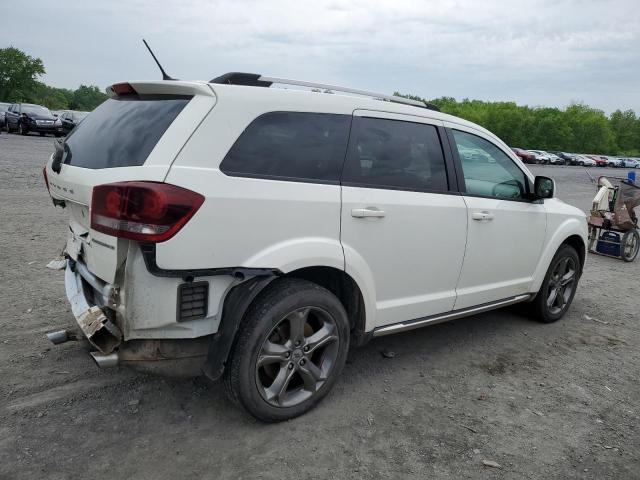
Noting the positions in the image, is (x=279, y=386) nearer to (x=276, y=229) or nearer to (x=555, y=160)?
(x=276, y=229)

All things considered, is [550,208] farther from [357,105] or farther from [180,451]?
[180,451]

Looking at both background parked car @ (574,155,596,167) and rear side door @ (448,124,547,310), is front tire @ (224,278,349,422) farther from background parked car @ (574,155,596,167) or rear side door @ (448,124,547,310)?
background parked car @ (574,155,596,167)

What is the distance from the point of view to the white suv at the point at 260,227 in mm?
2566

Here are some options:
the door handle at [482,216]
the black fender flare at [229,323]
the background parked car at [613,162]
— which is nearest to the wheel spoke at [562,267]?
the door handle at [482,216]

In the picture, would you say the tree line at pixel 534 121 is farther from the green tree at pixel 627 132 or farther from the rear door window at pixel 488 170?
the rear door window at pixel 488 170

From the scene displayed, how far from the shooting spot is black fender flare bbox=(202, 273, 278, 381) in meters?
2.71

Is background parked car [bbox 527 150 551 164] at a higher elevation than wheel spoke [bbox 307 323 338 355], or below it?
higher

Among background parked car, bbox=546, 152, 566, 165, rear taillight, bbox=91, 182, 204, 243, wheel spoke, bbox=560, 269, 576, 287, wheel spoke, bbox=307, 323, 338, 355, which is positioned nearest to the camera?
rear taillight, bbox=91, 182, 204, 243

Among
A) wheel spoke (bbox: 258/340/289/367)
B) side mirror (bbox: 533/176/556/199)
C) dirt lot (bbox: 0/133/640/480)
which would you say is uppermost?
side mirror (bbox: 533/176/556/199)

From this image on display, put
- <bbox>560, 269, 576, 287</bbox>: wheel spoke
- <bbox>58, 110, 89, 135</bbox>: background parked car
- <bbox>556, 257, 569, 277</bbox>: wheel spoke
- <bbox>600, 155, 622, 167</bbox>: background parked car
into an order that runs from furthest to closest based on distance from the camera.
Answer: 1. <bbox>600, 155, 622, 167</bbox>: background parked car
2. <bbox>58, 110, 89, 135</bbox>: background parked car
3. <bbox>560, 269, 576, 287</bbox>: wheel spoke
4. <bbox>556, 257, 569, 277</bbox>: wheel spoke

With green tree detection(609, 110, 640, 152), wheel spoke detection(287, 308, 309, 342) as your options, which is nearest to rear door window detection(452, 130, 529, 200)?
wheel spoke detection(287, 308, 309, 342)

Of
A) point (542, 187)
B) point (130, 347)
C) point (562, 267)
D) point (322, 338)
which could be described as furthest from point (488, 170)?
point (130, 347)

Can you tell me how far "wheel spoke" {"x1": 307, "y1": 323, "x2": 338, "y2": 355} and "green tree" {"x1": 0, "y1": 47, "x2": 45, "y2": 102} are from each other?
95478mm

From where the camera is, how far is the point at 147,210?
2.46 m
